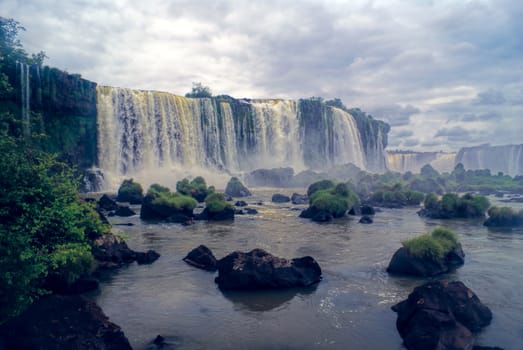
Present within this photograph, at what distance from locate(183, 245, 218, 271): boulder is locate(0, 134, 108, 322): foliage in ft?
28.4

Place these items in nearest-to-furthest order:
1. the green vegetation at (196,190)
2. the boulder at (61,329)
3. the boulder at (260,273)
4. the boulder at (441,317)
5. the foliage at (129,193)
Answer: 1. the boulder at (61,329)
2. the boulder at (441,317)
3. the boulder at (260,273)
4. the foliage at (129,193)
5. the green vegetation at (196,190)

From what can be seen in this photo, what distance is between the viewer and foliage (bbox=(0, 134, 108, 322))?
884 centimetres

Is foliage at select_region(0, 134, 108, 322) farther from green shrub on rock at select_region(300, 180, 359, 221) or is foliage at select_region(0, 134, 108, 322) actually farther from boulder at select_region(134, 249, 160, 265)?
green shrub on rock at select_region(300, 180, 359, 221)

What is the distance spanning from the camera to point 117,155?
208 feet

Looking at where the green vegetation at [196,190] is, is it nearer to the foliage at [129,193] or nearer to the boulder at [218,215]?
the foliage at [129,193]

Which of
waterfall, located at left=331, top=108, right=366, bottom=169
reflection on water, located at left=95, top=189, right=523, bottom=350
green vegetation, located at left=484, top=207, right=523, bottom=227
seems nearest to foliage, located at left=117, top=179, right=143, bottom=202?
reflection on water, located at left=95, top=189, right=523, bottom=350

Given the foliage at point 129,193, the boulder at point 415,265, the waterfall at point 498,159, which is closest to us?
the boulder at point 415,265

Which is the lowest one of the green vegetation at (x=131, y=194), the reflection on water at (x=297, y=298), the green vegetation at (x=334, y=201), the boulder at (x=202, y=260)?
the reflection on water at (x=297, y=298)

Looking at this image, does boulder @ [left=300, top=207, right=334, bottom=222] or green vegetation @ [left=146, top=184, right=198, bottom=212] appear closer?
green vegetation @ [left=146, top=184, right=198, bottom=212]

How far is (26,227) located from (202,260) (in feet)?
34.0

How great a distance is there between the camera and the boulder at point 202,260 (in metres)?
18.4

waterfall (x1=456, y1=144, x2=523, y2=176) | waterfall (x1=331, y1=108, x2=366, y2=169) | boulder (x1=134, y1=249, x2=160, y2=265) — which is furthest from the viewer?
waterfall (x1=456, y1=144, x2=523, y2=176)

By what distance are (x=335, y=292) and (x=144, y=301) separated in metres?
6.83

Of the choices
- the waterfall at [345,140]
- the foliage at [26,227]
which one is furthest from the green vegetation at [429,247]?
the waterfall at [345,140]
